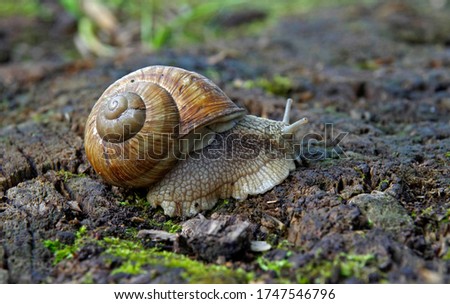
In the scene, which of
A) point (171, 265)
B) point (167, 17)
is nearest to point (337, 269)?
point (171, 265)

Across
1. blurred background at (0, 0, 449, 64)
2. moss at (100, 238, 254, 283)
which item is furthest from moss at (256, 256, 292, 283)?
blurred background at (0, 0, 449, 64)

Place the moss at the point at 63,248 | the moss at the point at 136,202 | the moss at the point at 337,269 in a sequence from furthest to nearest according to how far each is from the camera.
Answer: the moss at the point at 136,202 < the moss at the point at 63,248 < the moss at the point at 337,269

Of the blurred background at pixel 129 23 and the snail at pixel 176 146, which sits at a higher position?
the blurred background at pixel 129 23

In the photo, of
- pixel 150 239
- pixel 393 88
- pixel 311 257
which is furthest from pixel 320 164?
pixel 393 88

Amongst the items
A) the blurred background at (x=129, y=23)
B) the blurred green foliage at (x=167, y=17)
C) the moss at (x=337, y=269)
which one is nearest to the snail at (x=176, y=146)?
the moss at (x=337, y=269)

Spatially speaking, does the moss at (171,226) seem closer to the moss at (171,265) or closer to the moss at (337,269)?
the moss at (171,265)

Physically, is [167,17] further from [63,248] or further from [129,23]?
[63,248]
